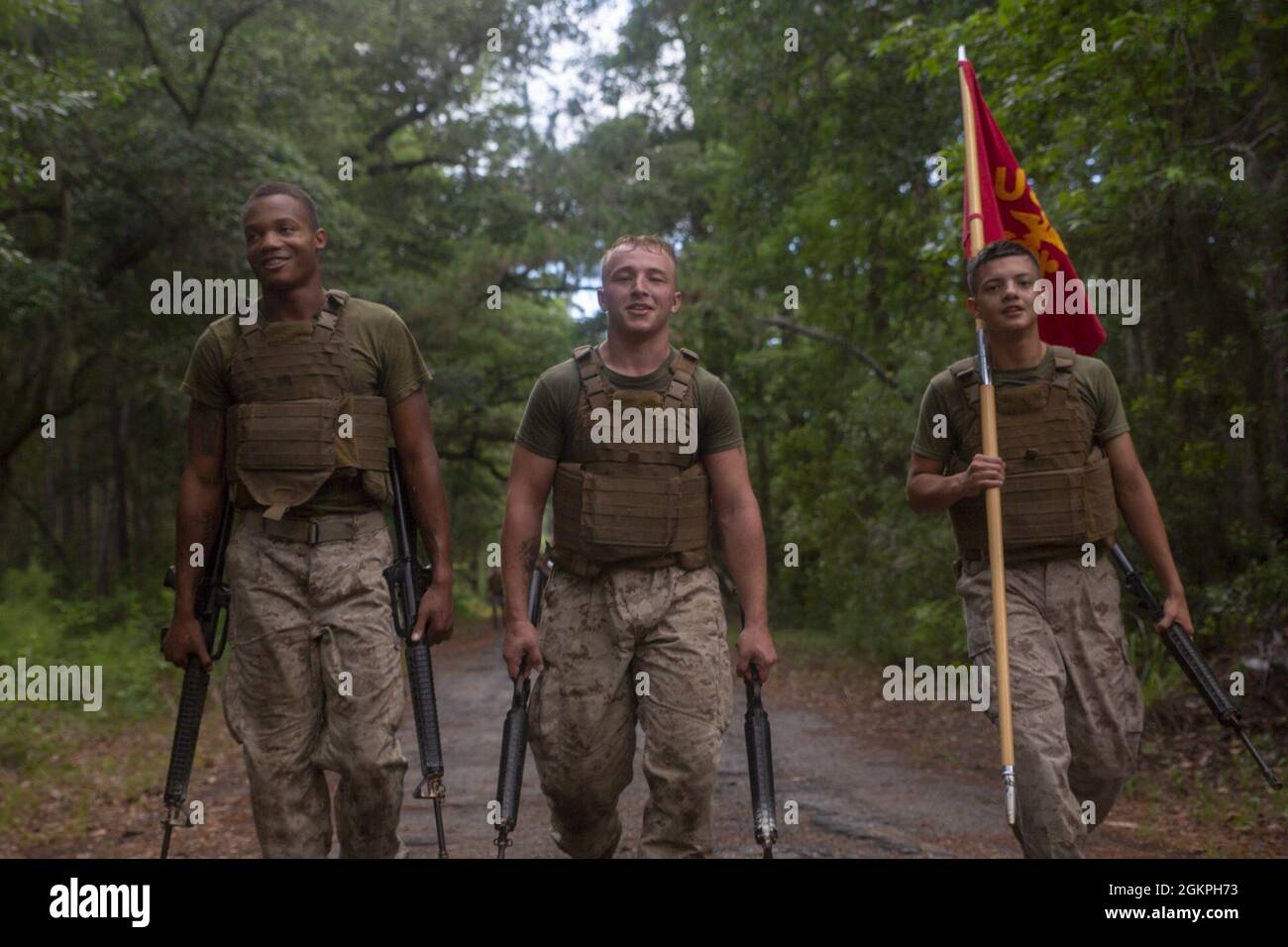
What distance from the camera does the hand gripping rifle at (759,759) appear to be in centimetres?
496

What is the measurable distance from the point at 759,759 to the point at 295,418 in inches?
79.9

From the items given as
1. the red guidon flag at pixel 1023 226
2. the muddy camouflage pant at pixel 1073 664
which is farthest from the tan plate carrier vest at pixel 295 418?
the red guidon flag at pixel 1023 226

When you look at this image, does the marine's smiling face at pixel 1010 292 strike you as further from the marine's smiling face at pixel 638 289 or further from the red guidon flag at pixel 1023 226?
the marine's smiling face at pixel 638 289

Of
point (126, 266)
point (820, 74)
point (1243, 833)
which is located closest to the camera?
point (1243, 833)

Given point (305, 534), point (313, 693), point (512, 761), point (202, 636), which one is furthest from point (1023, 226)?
point (202, 636)

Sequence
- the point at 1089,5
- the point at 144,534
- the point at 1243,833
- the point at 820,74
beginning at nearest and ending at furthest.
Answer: the point at 1243,833 < the point at 1089,5 < the point at 820,74 < the point at 144,534

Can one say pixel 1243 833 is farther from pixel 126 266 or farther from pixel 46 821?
pixel 126 266

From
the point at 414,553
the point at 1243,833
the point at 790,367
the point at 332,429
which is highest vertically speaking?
the point at 790,367

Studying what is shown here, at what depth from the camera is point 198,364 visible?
17.3 feet

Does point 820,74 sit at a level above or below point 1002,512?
above

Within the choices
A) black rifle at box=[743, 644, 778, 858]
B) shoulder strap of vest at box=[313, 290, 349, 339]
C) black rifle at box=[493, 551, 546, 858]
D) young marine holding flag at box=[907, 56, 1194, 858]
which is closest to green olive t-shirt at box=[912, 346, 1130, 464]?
young marine holding flag at box=[907, 56, 1194, 858]

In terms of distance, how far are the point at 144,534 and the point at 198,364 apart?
23962 millimetres

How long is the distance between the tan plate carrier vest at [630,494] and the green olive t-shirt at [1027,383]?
97cm
